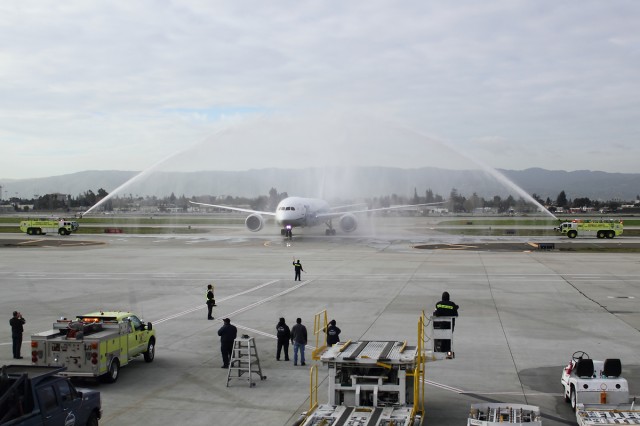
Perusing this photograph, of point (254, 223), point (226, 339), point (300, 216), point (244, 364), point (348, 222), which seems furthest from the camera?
point (254, 223)

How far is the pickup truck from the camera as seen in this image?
12.1 metres

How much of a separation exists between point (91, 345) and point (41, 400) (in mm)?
5476

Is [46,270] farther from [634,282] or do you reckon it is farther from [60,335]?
[634,282]

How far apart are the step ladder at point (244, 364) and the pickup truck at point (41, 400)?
17.2ft

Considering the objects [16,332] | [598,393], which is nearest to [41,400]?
[16,332]

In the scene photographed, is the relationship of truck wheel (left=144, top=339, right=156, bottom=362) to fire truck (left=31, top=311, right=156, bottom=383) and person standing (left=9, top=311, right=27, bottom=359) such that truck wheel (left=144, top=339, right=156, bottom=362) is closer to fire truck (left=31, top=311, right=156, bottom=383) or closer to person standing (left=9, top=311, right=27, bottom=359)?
fire truck (left=31, top=311, right=156, bottom=383)

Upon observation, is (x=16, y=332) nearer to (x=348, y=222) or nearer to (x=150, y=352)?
(x=150, y=352)

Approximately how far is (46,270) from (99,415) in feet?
122

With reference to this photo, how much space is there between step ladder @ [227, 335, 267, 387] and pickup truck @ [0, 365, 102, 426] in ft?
17.2

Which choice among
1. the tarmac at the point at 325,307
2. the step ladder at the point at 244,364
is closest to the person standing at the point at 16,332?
the tarmac at the point at 325,307

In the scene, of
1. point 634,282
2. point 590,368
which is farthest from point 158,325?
point 634,282

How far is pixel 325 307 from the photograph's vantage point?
1287 inches

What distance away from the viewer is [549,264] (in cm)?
5316

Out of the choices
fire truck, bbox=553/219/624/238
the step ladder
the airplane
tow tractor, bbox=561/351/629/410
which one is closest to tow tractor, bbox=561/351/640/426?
tow tractor, bbox=561/351/629/410
